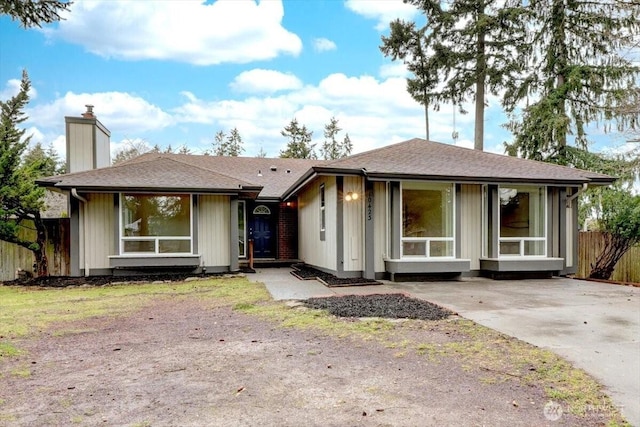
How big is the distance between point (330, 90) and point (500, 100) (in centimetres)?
1607

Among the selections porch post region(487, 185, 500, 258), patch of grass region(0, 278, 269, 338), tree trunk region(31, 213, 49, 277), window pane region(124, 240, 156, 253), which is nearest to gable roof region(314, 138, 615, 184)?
porch post region(487, 185, 500, 258)

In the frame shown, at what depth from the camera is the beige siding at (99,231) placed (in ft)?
36.2

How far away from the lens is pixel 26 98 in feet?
38.1

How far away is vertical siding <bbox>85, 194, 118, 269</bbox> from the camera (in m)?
11.0

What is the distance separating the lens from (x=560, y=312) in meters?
6.45

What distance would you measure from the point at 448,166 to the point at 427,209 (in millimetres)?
1344

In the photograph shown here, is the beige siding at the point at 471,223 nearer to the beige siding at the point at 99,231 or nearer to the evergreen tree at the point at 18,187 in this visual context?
the beige siding at the point at 99,231

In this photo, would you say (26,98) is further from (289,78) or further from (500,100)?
(289,78)

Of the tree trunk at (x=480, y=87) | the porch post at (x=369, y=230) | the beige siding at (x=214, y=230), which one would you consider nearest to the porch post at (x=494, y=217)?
the porch post at (x=369, y=230)

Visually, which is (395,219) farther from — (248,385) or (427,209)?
(248,385)

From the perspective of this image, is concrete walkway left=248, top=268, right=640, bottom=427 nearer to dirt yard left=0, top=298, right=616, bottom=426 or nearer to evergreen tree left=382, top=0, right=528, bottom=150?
A: dirt yard left=0, top=298, right=616, bottom=426

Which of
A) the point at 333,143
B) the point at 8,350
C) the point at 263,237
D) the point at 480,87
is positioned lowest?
the point at 8,350

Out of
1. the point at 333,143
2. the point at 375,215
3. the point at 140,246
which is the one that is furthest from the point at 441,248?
the point at 333,143

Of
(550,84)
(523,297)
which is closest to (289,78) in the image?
(550,84)
